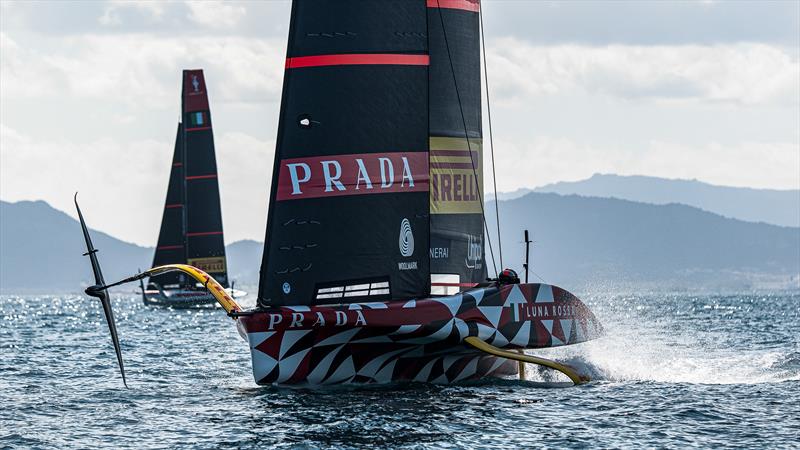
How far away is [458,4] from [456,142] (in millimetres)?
3087

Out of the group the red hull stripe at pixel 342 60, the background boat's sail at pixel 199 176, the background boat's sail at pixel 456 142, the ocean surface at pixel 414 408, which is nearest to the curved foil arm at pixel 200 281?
the ocean surface at pixel 414 408

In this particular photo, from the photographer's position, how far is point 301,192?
76.3 feet

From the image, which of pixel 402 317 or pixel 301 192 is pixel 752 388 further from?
pixel 301 192

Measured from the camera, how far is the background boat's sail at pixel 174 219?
227 ft

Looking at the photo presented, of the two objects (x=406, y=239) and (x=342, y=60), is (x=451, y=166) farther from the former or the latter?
(x=342, y=60)

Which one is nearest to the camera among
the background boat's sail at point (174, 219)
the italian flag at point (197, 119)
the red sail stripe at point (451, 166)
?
the red sail stripe at point (451, 166)

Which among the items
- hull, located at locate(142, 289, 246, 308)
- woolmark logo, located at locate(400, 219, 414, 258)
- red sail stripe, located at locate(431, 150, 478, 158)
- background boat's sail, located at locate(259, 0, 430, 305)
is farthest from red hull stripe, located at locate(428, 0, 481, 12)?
hull, located at locate(142, 289, 246, 308)

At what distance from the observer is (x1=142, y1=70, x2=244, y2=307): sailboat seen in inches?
2662

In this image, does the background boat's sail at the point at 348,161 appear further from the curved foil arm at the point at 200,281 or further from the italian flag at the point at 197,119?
the italian flag at the point at 197,119

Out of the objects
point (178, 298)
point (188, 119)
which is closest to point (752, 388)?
point (188, 119)

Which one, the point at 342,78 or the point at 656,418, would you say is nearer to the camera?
the point at 656,418

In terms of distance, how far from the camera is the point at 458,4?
28344 millimetres

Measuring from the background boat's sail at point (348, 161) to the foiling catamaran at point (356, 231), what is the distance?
0.06 feet

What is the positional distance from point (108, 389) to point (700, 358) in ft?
51.5
